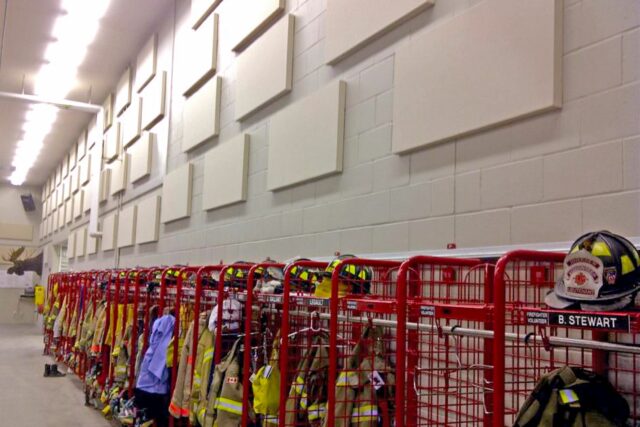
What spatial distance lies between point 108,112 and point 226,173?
7775 millimetres

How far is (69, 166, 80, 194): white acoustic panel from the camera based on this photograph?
16281 mm

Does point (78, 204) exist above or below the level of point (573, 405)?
above

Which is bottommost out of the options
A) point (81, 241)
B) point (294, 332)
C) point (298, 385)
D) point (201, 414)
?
point (201, 414)

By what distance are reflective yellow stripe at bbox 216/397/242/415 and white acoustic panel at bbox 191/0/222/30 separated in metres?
4.79

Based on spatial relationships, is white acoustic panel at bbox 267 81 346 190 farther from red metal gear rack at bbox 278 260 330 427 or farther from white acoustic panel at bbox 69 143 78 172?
white acoustic panel at bbox 69 143 78 172

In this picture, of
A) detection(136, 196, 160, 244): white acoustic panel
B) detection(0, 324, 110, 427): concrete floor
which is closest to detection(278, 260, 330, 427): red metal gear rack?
detection(0, 324, 110, 427): concrete floor

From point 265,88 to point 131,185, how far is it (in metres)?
5.73

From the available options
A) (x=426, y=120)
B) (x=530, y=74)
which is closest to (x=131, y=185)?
(x=426, y=120)

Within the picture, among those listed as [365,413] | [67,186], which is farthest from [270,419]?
[67,186]

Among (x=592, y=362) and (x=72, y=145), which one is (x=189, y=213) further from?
(x=72, y=145)

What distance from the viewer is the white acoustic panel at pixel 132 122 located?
1018 cm

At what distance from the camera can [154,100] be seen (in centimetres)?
923

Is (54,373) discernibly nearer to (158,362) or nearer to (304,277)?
(158,362)

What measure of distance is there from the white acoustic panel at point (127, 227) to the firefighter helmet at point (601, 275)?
869 cm
